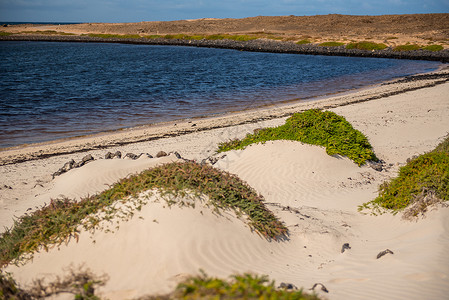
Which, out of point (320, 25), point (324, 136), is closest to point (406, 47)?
point (324, 136)

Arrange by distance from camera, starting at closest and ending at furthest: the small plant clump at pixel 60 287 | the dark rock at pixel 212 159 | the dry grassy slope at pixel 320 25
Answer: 1. the small plant clump at pixel 60 287
2. the dark rock at pixel 212 159
3. the dry grassy slope at pixel 320 25

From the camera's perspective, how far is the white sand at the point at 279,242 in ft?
16.7

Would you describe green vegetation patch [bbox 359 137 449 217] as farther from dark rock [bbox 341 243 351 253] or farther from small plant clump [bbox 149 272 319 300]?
small plant clump [bbox 149 272 319 300]

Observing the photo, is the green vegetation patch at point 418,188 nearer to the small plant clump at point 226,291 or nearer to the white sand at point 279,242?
the white sand at point 279,242

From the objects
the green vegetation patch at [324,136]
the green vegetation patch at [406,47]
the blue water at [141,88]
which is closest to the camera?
the green vegetation patch at [324,136]

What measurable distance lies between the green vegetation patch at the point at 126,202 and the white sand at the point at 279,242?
0.25m

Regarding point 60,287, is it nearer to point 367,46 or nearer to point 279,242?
point 279,242

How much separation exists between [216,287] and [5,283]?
295 cm

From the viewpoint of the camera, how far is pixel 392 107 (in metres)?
19.4

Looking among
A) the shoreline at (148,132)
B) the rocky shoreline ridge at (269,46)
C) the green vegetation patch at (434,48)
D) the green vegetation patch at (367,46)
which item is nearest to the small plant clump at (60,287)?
the shoreline at (148,132)

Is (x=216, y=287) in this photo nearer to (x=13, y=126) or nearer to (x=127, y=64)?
Result: (x=13, y=126)

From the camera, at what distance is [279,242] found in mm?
6559

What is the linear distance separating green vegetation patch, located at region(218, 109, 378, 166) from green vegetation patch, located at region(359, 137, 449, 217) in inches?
110

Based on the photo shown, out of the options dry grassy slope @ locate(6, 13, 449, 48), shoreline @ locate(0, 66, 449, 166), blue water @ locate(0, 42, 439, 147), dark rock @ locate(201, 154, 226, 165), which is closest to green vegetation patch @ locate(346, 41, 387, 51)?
blue water @ locate(0, 42, 439, 147)
